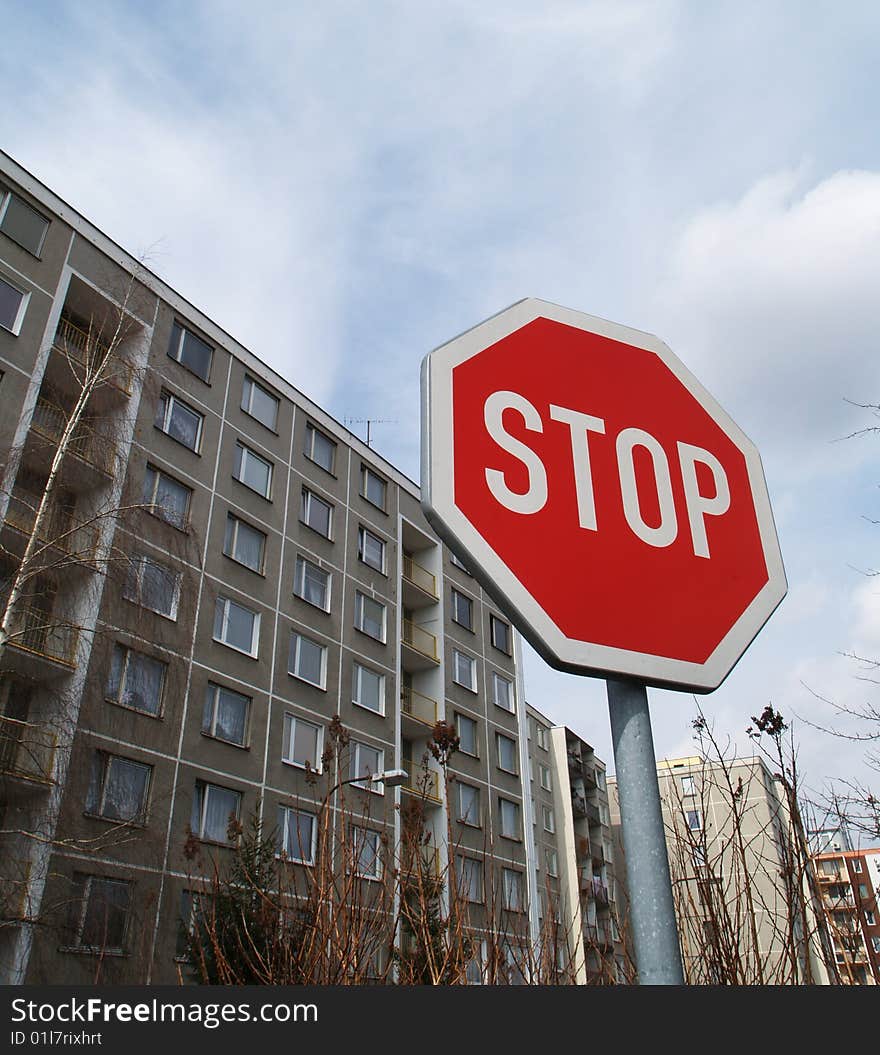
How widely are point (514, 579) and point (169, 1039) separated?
846mm

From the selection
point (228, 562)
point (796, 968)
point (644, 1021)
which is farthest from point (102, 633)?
point (644, 1021)

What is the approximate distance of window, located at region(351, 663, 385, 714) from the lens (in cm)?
2628

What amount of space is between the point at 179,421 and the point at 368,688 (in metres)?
10.0

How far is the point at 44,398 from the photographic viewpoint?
20562 millimetres

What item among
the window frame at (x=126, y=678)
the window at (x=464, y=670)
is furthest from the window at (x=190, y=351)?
the window at (x=464, y=670)

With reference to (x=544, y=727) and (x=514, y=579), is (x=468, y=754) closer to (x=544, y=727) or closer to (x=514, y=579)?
(x=544, y=727)

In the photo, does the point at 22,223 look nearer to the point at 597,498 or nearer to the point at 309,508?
the point at 309,508

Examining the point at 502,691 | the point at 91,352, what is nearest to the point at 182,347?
the point at 91,352

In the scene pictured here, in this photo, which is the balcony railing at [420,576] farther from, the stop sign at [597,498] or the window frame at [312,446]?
the stop sign at [597,498]

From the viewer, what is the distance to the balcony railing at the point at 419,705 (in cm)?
2989

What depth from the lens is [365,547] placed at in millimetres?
29453

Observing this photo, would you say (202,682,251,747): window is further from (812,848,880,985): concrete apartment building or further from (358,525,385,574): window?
(812,848,880,985): concrete apartment building

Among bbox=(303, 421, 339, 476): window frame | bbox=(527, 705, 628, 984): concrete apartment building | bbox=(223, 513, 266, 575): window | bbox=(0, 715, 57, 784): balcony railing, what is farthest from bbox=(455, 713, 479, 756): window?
bbox=(0, 715, 57, 784): balcony railing

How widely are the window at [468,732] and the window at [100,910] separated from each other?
A: 15.3 meters
